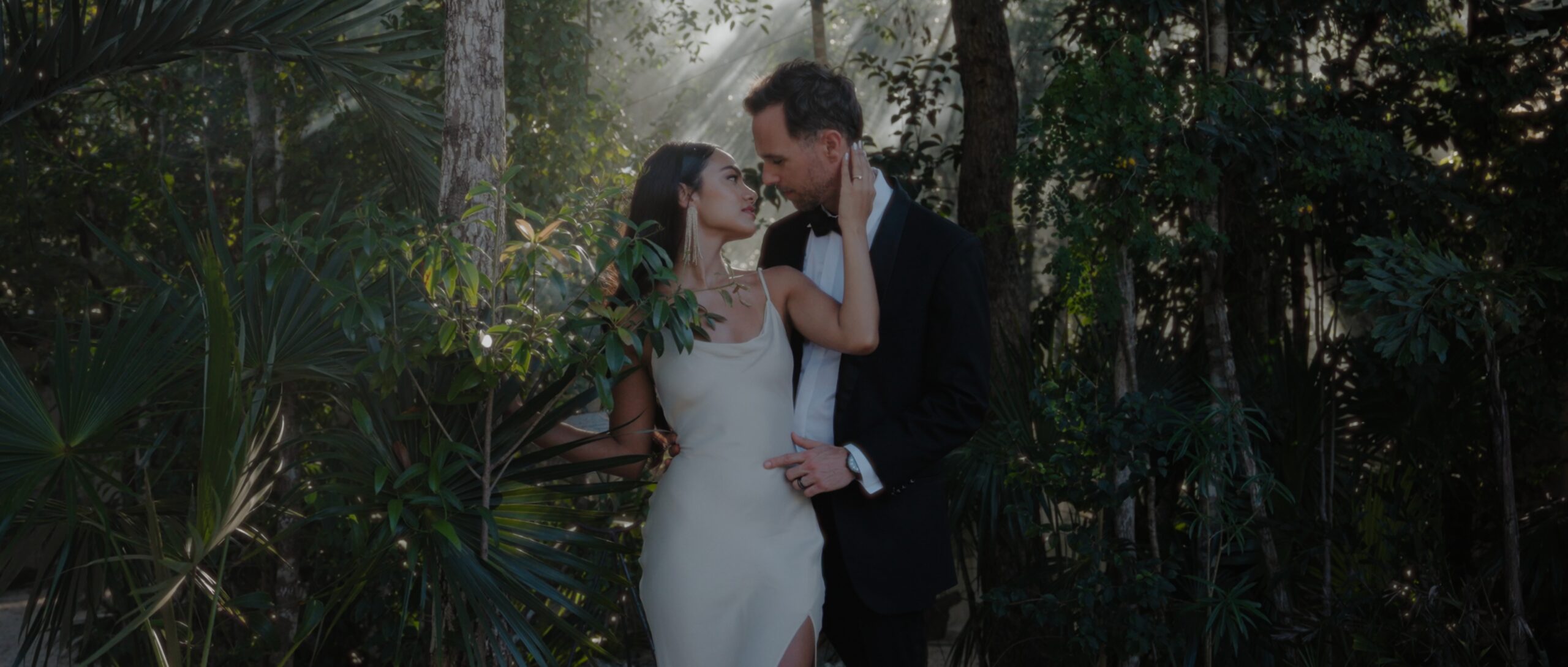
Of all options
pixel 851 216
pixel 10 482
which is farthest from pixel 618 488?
pixel 10 482

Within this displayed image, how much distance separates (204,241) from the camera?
2.32 metres

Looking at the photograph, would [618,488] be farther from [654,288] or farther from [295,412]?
[295,412]

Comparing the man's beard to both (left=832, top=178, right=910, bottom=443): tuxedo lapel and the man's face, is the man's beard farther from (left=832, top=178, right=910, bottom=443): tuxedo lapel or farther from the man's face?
(left=832, top=178, right=910, bottom=443): tuxedo lapel

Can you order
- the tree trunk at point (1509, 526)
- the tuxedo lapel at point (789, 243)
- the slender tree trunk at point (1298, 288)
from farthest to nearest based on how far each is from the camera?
the slender tree trunk at point (1298, 288) < the tree trunk at point (1509, 526) < the tuxedo lapel at point (789, 243)

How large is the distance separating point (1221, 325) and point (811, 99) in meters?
2.69

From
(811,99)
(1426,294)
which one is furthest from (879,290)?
(1426,294)

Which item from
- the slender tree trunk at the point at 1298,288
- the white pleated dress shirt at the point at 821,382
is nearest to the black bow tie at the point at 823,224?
the white pleated dress shirt at the point at 821,382

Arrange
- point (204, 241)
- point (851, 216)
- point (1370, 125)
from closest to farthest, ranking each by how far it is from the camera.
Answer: point (204, 241) → point (851, 216) → point (1370, 125)

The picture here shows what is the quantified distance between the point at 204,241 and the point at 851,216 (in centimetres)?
124

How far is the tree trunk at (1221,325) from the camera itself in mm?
4391

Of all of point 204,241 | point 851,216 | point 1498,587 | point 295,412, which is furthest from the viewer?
point 295,412

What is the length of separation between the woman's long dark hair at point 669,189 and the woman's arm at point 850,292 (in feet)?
0.74

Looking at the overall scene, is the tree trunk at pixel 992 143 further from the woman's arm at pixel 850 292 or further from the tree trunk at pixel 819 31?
the woman's arm at pixel 850 292

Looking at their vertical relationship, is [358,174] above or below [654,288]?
above
